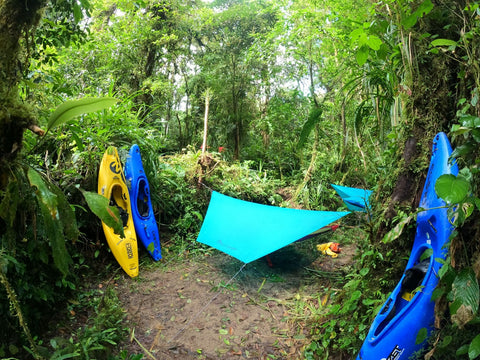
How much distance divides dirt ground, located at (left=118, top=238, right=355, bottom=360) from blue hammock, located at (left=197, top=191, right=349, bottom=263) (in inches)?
14.1

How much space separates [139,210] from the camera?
3.22m

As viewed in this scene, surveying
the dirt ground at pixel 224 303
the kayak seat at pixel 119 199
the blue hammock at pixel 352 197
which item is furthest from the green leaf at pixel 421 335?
the kayak seat at pixel 119 199

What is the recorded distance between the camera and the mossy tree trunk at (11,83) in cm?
74

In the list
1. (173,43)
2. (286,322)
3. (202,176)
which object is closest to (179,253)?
(202,176)

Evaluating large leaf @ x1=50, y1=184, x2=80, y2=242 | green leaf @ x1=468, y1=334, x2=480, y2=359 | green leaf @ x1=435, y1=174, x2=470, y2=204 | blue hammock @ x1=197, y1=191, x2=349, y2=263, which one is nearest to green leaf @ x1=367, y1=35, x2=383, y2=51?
green leaf @ x1=435, y1=174, x2=470, y2=204

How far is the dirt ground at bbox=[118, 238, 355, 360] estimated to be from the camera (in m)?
1.96

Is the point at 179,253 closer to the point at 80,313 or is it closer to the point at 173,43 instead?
the point at 80,313

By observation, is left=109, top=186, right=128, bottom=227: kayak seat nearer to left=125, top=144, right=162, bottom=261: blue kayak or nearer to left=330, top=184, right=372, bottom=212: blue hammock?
left=125, top=144, right=162, bottom=261: blue kayak

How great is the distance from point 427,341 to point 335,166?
148 inches

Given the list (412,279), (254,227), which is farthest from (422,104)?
(254,227)

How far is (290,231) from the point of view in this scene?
272cm

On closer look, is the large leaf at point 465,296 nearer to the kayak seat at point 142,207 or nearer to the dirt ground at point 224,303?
the dirt ground at point 224,303

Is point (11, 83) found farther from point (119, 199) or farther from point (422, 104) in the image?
point (119, 199)

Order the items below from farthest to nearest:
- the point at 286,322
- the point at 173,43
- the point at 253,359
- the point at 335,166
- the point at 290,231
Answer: the point at 173,43 < the point at 335,166 < the point at 290,231 < the point at 286,322 < the point at 253,359
